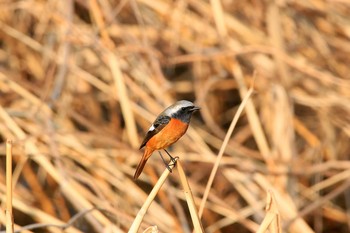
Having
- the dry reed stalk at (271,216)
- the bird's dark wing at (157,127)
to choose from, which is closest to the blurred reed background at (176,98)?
the bird's dark wing at (157,127)

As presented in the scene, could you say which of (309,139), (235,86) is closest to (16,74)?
(235,86)

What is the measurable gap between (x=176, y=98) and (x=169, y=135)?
1.52 metres

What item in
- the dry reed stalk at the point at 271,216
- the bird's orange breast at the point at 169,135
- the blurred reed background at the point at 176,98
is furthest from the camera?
the blurred reed background at the point at 176,98

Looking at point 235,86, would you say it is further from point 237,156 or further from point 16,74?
point 16,74

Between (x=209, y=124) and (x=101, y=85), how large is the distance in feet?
1.61

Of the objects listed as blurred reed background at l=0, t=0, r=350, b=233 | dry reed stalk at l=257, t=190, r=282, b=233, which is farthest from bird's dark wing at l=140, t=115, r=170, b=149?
blurred reed background at l=0, t=0, r=350, b=233

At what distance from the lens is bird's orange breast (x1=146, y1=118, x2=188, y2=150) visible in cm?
172

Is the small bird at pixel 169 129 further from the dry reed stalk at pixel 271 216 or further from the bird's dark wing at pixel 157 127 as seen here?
the dry reed stalk at pixel 271 216

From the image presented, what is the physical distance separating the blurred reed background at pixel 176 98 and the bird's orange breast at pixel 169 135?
2.10 ft

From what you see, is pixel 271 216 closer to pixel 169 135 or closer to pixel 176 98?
pixel 169 135

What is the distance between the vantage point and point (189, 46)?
3014 mm

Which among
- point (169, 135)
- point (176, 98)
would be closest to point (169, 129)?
point (169, 135)

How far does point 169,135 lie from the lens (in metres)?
1.72

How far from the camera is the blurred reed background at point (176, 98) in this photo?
256 cm
